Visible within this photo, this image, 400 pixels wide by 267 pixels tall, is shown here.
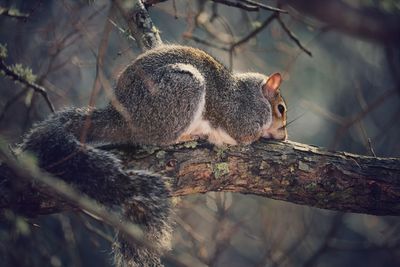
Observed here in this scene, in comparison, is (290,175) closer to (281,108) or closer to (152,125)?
(152,125)

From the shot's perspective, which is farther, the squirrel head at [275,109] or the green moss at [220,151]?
the squirrel head at [275,109]

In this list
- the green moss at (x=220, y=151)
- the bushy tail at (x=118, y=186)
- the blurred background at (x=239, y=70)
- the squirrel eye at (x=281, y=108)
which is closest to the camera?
the blurred background at (x=239, y=70)

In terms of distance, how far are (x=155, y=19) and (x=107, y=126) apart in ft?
18.2

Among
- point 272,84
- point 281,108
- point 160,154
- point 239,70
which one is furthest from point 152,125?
point 239,70

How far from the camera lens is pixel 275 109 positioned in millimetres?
4301

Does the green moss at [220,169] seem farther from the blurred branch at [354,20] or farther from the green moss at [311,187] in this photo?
the blurred branch at [354,20]

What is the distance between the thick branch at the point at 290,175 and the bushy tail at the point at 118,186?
25 centimetres

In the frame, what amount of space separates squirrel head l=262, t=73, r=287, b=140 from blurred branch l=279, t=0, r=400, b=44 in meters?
2.90

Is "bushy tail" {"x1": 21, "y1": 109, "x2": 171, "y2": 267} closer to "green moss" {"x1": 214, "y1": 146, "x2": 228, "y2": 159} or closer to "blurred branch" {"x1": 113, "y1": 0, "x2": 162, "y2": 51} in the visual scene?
"green moss" {"x1": 214, "y1": 146, "x2": 228, "y2": 159}

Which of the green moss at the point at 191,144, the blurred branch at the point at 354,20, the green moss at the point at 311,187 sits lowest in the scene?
the blurred branch at the point at 354,20

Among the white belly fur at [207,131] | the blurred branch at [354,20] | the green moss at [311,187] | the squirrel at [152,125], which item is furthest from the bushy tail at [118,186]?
the blurred branch at [354,20]

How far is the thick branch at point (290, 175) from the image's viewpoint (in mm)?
3246

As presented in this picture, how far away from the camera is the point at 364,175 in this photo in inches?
A: 131

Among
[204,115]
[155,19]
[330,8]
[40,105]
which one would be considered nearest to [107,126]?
[204,115]
